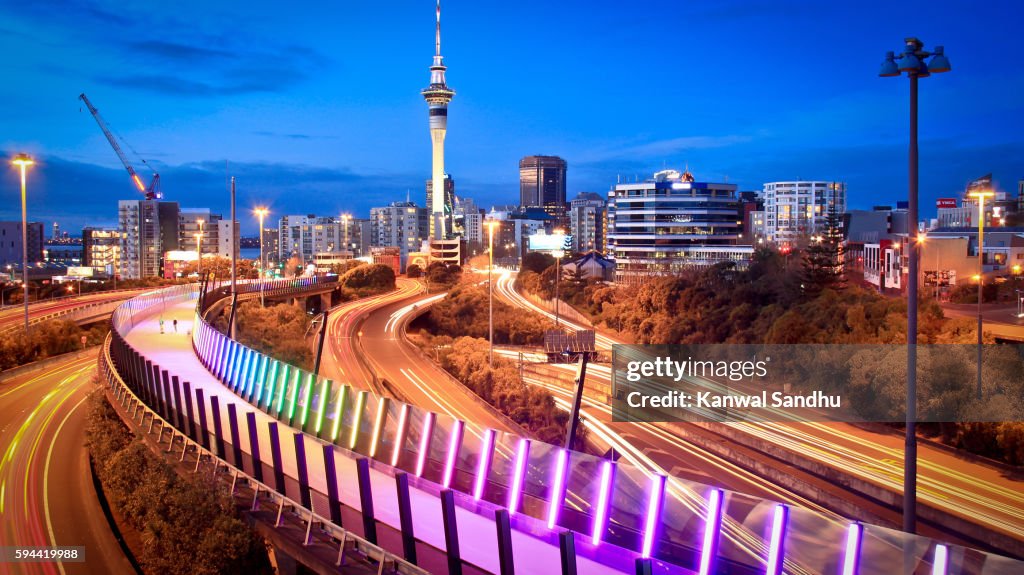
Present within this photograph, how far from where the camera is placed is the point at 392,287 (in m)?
62.7

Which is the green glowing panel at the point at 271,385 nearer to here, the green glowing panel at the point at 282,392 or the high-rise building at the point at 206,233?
the green glowing panel at the point at 282,392

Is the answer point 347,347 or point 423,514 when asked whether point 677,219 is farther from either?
point 423,514

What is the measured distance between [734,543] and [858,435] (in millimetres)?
14293

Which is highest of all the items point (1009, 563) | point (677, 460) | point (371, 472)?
point (1009, 563)

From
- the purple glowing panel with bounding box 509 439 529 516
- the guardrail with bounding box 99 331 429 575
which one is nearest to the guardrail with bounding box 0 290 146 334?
the guardrail with bounding box 99 331 429 575

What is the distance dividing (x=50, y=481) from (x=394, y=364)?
13.4 meters

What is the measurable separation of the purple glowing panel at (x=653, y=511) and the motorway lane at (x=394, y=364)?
12.6 m

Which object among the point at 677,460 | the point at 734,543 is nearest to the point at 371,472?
the point at 734,543

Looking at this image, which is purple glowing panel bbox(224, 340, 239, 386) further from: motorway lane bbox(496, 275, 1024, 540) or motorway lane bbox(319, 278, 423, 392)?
motorway lane bbox(496, 275, 1024, 540)

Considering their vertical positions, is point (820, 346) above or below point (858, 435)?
above

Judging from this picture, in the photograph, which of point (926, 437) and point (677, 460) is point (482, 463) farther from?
point (926, 437)

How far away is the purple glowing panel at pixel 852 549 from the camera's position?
181 inches

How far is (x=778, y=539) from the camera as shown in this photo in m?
4.89

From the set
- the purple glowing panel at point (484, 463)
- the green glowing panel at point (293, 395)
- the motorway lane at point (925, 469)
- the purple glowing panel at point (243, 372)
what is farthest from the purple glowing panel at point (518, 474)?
the motorway lane at point (925, 469)
